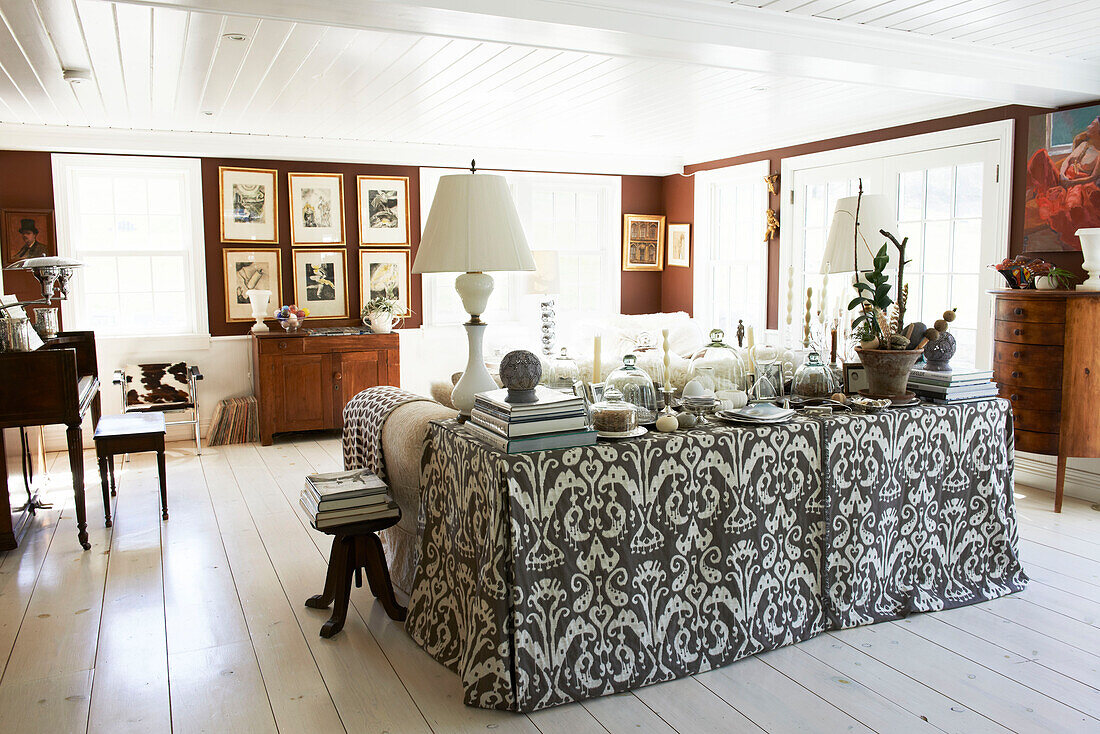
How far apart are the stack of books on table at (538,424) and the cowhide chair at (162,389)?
452 centimetres

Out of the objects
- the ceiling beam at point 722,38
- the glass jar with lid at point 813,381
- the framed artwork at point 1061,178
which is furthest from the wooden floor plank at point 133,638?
the framed artwork at point 1061,178

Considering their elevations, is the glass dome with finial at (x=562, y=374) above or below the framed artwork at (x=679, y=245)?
below

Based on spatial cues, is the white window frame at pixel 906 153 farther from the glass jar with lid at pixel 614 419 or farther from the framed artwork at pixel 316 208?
the framed artwork at pixel 316 208

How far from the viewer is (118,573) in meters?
3.91

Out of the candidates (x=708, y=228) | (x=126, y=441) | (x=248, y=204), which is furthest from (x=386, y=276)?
(x=126, y=441)

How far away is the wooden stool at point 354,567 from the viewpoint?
124 inches

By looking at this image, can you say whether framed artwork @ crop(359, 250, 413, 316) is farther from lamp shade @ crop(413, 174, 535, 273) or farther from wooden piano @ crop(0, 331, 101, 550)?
lamp shade @ crop(413, 174, 535, 273)

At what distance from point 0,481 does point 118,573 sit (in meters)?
0.86

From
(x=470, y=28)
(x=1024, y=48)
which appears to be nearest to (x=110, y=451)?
(x=470, y=28)

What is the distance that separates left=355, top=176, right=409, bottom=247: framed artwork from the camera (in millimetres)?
7523

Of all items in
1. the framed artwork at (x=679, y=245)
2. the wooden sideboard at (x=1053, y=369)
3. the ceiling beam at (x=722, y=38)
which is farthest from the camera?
the framed artwork at (x=679, y=245)

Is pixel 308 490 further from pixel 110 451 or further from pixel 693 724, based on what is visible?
pixel 110 451

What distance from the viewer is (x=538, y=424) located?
2.59 m

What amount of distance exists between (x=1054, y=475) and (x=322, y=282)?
5.97 m
